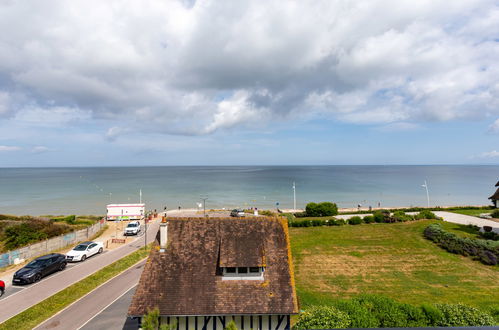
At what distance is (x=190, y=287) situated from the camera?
1421 centimetres

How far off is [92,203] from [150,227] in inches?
1857

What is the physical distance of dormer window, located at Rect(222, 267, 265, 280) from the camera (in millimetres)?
14648

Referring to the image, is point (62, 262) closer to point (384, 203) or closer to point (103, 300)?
point (103, 300)

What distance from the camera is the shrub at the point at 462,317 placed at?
11531 millimetres

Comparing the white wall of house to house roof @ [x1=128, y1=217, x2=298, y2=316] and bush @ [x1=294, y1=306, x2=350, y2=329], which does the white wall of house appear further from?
bush @ [x1=294, y1=306, x2=350, y2=329]

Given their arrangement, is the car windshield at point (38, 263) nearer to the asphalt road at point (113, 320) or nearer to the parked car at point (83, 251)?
the parked car at point (83, 251)

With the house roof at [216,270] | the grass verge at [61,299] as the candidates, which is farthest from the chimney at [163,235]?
the grass verge at [61,299]

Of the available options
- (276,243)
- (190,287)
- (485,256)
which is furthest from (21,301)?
(485,256)

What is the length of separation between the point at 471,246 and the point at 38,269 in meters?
42.8

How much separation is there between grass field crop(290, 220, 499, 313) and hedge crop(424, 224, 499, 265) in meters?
0.81

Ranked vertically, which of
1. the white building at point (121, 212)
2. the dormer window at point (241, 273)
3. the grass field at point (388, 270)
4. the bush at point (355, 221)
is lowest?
the grass field at point (388, 270)

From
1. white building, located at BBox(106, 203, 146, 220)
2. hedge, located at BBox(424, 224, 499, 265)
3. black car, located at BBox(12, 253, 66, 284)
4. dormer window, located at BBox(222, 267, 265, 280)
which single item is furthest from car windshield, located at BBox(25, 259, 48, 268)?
hedge, located at BBox(424, 224, 499, 265)

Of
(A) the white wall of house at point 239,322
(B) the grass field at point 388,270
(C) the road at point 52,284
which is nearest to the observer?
(A) the white wall of house at point 239,322

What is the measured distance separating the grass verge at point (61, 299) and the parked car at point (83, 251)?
3.95 metres
